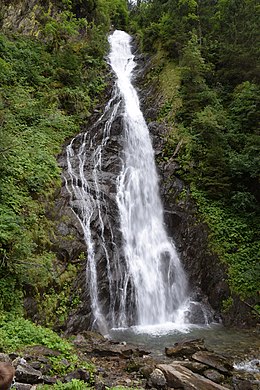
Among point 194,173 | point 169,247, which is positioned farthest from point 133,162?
point 169,247

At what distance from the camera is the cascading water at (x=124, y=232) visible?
35.6ft

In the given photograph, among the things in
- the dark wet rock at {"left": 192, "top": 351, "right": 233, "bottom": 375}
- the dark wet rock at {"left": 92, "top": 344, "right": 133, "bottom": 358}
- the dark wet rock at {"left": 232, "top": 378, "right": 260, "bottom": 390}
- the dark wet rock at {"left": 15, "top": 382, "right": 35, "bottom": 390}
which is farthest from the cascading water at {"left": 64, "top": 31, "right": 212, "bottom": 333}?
the dark wet rock at {"left": 15, "top": 382, "right": 35, "bottom": 390}

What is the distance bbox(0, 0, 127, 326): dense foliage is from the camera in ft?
27.8

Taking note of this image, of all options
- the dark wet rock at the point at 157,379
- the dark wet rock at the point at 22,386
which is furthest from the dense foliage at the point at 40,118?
the dark wet rock at the point at 157,379

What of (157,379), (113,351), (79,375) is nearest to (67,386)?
(79,375)

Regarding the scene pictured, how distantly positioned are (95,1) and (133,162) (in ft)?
55.0

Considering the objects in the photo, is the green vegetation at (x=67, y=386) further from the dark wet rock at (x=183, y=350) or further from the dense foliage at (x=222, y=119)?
the dense foliage at (x=222, y=119)

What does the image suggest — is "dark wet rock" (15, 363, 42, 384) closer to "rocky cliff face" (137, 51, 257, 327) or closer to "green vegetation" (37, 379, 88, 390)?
"green vegetation" (37, 379, 88, 390)

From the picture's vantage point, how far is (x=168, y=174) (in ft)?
50.3

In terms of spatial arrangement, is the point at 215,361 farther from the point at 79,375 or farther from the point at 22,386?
the point at 22,386

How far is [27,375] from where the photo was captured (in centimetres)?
483

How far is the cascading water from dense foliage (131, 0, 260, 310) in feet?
5.91

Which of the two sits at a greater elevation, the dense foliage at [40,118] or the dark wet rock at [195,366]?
the dense foliage at [40,118]

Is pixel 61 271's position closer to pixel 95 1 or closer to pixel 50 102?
pixel 50 102
